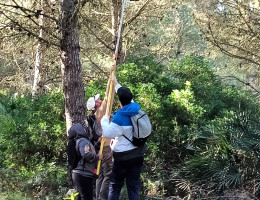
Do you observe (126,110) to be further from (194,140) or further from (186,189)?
(194,140)

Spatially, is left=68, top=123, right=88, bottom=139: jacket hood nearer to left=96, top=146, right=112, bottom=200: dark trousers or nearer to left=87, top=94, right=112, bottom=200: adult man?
left=87, top=94, right=112, bottom=200: adult man

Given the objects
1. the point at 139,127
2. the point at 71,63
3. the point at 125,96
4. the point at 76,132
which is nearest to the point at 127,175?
the point at 139,127

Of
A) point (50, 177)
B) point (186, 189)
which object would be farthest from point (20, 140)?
point (186, 189)

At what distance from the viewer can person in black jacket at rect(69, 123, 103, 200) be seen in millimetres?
4727

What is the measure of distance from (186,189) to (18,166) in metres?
4.18

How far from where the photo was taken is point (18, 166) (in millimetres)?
8523

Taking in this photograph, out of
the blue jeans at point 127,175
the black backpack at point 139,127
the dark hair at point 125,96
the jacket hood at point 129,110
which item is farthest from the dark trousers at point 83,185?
the dark hair at point 125,96

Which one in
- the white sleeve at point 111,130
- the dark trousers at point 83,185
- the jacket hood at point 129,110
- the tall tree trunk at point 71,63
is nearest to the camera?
the white sleeve at point 111,130

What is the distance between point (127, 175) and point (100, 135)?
29.0 inches

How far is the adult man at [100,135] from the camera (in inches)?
214

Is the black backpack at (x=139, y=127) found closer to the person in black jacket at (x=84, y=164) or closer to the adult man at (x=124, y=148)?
the adult man at (x=124, y=148)

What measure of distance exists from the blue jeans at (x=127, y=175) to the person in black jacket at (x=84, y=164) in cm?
32

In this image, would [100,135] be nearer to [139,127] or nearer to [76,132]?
[76,132]

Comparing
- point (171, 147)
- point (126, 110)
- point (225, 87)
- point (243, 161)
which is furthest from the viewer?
point (225, 87)
